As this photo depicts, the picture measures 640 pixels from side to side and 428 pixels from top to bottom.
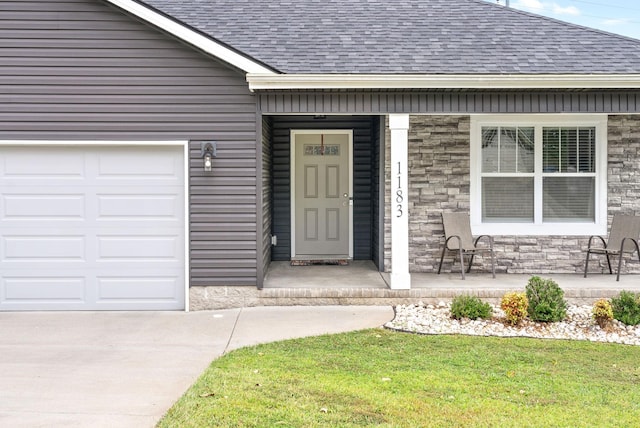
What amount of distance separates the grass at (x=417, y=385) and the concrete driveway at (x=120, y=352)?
1.10 feet

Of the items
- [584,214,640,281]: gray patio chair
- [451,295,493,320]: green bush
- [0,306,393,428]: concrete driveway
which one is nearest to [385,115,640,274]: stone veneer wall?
[584,214,640,281]: gray patio chair

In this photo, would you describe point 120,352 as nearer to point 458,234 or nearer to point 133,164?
point 133,164

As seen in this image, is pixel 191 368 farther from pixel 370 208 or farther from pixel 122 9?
pixel 370 208

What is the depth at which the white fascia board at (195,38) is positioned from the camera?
7.62 meters

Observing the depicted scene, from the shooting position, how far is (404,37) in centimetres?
920

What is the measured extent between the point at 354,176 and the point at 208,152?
3.42m

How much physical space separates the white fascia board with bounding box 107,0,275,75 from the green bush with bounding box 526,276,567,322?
12.5 feet

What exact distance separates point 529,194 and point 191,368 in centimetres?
570

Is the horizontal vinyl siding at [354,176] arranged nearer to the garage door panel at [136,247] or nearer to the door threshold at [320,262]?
the door threshold at [320,262]

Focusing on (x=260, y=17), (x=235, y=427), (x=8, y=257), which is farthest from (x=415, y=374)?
(x=260, y=17)

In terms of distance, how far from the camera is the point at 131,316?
7750 millimetres

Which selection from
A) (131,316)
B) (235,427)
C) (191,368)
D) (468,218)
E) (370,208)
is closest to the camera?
(235,427)

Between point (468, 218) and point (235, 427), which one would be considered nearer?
point (235, 427)

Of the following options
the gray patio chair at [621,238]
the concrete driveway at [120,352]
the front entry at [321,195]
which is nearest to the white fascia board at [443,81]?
the gray patio chair at [621,238]
